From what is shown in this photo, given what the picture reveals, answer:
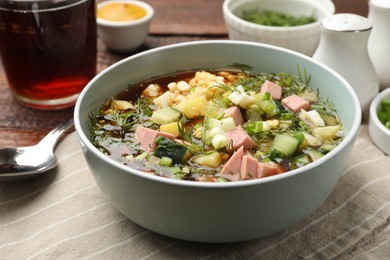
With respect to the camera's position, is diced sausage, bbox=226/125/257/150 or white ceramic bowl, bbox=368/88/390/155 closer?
diced sausage, bbox=226/125/257/150

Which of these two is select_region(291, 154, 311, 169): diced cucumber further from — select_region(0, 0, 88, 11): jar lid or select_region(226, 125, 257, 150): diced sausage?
select_region(0, 0, 88, 11): jar lid

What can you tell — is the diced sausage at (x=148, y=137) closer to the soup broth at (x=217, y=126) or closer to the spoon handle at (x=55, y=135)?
the soup broth at (x=217, y=126)

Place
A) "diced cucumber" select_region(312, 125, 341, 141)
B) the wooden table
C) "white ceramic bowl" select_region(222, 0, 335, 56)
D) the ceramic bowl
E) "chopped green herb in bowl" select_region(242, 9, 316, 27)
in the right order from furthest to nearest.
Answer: "chopped green herb in bowl" select_region(242, 9, 316, 27) < "white ceramic bowl" select_region(222, 0, 335, 56) < the wooden table < "diced cucumber" select_region(312, 125, 341, 141) < the ceramic bowl

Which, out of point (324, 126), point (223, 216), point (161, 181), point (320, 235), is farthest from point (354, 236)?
point (161, 181)

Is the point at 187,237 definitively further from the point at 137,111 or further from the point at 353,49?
the point at 353,49

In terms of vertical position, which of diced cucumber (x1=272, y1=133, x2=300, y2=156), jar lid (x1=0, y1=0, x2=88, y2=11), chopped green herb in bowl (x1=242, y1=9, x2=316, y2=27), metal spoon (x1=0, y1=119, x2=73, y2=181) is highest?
jar lid (x1=0, y1=0, x2=88, y2=11)

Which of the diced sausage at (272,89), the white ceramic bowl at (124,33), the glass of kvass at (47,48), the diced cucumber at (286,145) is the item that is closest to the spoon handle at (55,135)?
the glass of kvass at (47,48)

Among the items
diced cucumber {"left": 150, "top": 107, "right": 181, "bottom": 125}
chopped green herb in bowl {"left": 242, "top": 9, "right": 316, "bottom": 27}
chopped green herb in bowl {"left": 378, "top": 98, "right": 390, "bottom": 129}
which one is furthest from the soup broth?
chopped green herb in bowl {"left": 242, "top": 9, "right": 316, "bottom": 27}
